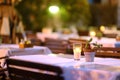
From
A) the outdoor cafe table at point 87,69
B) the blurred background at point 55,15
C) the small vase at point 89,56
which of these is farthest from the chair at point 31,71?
the blurred background at point 55,15

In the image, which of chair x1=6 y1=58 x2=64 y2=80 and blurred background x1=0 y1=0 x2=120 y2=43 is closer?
chair x1=6 y1=58 x2=64 y2=80

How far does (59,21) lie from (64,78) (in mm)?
13714

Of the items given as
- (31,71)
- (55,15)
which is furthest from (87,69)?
(55,15)

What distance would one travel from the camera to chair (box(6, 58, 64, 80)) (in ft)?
12.6

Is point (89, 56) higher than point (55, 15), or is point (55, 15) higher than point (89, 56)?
point (55, 15)

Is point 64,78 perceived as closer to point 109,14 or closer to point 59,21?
point 59,21

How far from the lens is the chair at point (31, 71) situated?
12.6 feet

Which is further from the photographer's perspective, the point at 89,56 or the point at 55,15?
the point at 55,15

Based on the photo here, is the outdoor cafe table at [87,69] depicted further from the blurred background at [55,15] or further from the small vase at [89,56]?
the blurred background at [55,15]

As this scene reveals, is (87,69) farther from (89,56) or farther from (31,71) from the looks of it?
(31,71)

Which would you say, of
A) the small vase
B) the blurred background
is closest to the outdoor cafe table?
the small vase

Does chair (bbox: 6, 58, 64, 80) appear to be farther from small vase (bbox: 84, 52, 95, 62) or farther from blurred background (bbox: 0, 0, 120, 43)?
blurred background (bbox: 0, 0, 120, 43)

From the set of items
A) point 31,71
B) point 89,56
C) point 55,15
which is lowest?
point 31,71

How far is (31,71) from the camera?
13.3 feet
